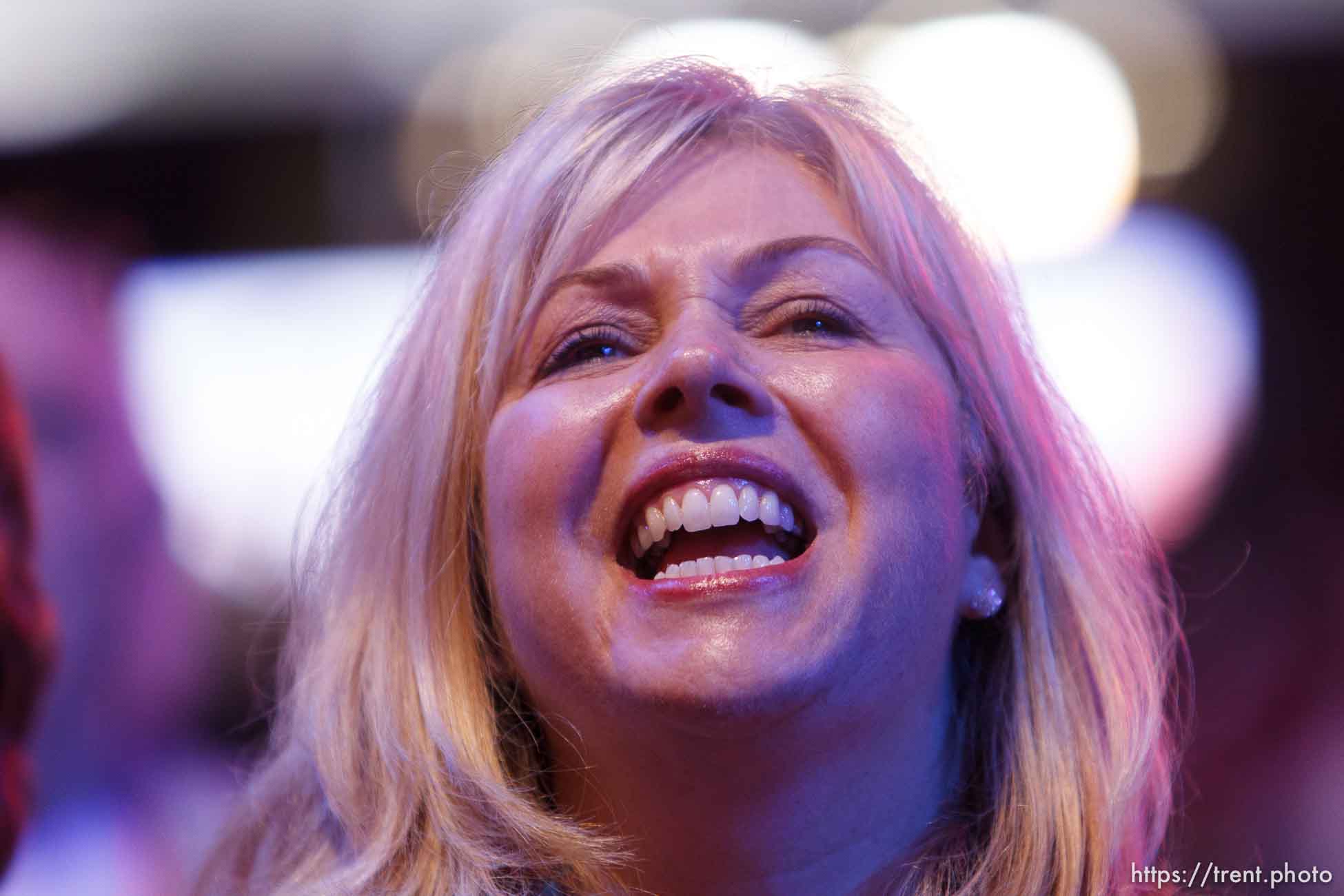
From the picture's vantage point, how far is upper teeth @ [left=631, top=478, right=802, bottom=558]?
142 cm

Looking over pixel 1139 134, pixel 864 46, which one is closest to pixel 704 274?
pixel 864 46

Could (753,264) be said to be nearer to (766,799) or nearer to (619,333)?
(619,333)

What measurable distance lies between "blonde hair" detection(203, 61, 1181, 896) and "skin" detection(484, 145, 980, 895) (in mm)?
60

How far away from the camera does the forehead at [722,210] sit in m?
1.58

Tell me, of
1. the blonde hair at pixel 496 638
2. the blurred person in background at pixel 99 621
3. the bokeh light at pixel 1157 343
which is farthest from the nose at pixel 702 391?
the bokeh light at pixel 1157 343

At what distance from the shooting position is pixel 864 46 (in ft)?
11.7

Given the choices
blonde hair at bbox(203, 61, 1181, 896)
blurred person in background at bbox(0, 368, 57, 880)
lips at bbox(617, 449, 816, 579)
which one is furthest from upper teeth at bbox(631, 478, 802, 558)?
blurred person in background at bbox(0, 368, 57, 880)

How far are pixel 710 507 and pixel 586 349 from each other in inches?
12.9

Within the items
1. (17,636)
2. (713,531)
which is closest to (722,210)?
(713,531)

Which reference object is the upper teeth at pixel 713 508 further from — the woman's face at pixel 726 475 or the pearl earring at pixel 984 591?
the pearl earring at pixel 984 591

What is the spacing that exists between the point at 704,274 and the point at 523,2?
2.24 metres

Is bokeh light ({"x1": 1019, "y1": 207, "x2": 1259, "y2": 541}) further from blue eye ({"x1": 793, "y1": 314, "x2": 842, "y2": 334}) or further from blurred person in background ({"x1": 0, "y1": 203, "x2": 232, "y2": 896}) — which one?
blurred person in background ({"x1": 0, "y1": 203, "x2": 232, "y2": 896})

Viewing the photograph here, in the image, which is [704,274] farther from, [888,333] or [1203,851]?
[1203,851]

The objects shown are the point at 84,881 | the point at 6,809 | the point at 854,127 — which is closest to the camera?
the point at 854,127
